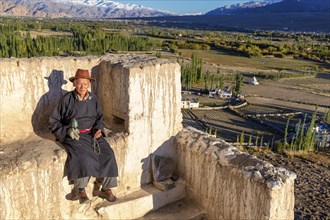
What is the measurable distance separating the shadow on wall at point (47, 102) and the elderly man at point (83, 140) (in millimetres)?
996

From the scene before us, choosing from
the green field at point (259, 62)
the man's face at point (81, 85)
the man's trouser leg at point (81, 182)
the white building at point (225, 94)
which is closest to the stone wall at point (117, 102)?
the man's trouser leg at point (81, 182)

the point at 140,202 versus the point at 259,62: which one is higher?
the point at 140,202

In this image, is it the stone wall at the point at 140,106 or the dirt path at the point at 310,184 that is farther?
the dirt path at the point at 310,184

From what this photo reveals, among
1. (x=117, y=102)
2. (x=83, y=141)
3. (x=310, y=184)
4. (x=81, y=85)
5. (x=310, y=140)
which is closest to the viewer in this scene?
(x=83, y=141)

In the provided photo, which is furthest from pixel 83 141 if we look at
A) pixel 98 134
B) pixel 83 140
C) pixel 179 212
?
pixel 179 212

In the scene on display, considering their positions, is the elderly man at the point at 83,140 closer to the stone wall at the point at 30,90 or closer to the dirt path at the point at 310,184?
the stone wall at the point at 30,90

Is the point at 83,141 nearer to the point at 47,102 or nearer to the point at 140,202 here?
the point at 47,102

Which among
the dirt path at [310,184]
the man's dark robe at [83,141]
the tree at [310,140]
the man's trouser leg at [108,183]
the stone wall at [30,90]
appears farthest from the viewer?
the tree at [310,140]

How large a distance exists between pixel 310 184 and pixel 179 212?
15.5 meters

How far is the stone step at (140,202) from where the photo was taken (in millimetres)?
6406

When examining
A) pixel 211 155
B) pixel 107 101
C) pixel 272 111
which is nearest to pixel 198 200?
pixel 211 155

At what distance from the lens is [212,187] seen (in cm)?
667

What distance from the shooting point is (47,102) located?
7.05 meters

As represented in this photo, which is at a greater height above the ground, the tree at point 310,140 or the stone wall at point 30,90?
the stone wall at point 30,90
